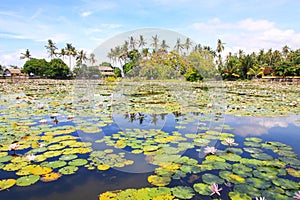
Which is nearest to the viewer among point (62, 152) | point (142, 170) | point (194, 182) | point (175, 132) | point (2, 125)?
point (194, 182)

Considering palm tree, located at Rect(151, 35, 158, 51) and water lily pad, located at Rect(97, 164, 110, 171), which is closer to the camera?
water lily pad, located at Rect(97, 164, 110, 171)

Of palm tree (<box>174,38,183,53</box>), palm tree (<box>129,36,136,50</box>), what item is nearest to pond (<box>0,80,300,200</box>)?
palm tree (<box>174,38,183,53</box>)

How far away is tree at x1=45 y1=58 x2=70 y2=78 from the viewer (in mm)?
45562

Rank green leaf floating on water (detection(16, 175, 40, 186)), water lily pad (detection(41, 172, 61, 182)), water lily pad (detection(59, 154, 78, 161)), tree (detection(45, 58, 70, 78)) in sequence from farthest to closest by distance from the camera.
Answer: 1. tree (detection(45, 58, 70, 78))
2. water lily pad (detection(59, 154, 78, 161))
3. water lily pad (detection(41, 172, 61, 182))
4. green leaf floating on water (detection(16, 175, 40, 186))

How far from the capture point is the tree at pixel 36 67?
1802 inches

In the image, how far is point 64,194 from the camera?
2.38 metres

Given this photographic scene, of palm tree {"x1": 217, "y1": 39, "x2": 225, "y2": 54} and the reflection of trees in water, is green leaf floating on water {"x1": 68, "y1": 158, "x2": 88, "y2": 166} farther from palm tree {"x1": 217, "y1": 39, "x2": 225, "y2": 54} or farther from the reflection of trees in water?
palm tree {"x1": 217, "y1": 39, "x2": 225, "y2": 54}

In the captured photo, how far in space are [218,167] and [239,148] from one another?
102cm

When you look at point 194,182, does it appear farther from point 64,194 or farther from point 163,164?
point 64,194

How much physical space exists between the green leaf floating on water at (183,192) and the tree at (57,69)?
4788 cm

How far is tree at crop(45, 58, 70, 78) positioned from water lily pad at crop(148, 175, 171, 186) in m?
47.5

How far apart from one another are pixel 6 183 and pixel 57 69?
156ft

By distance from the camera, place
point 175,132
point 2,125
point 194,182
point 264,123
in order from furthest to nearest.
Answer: point 264,123, point 2,125, point 175,132, point 194,182

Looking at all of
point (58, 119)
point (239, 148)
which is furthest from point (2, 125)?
point (239, 148)
